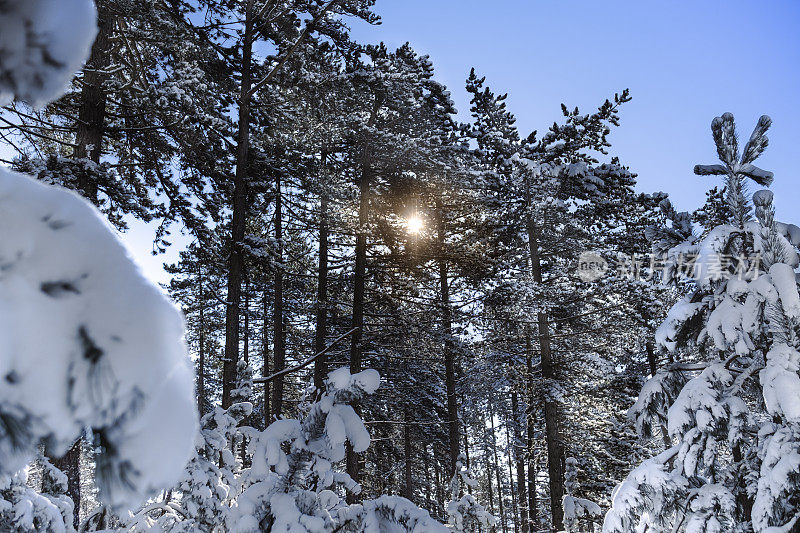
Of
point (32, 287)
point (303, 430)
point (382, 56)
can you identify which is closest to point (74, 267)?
point (32, 287)

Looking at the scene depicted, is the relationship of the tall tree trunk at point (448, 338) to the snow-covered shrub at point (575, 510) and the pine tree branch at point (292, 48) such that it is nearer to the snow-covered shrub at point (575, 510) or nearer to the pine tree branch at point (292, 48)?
the snow-covered shrub at point (575, 510)

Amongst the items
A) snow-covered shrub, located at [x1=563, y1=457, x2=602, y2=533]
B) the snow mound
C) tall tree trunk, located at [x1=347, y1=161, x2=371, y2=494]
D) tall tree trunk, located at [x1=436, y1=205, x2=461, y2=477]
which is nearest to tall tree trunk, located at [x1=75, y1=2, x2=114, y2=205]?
tall tree trunk, located at [x1=347, y1=161, x2=371, y2=494]

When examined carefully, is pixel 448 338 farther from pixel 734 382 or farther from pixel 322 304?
pixel 734 382

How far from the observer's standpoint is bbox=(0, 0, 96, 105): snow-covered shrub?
2.07 ft

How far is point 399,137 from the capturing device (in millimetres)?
11742

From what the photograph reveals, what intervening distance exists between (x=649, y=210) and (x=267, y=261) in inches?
420

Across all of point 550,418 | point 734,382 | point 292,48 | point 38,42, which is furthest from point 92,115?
point 550,418

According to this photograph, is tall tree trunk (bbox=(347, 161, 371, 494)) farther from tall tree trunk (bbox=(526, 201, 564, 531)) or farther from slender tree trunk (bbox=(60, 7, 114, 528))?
slender tree trunk (bbox=(60, 7, 114, 528))

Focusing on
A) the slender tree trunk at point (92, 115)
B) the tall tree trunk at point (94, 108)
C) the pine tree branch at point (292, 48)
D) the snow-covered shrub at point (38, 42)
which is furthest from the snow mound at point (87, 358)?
the pine tree branch at point (292, 48)

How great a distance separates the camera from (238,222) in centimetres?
1017

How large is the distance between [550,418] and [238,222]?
31.0 feet

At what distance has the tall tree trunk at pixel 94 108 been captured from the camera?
24.9 ft

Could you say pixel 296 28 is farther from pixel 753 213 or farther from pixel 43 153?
pixel 753 213

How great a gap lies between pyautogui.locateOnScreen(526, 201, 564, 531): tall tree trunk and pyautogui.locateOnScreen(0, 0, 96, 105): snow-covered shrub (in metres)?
12.5
